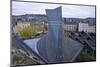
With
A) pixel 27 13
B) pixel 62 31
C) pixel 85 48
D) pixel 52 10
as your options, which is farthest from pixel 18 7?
pixel 85 48

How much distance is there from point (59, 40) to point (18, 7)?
2.33 feet

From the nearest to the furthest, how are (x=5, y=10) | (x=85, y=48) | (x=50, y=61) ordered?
(x=5, y=10)
(x=50, y=61)
(x=85, y=48)

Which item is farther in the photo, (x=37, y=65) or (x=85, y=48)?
(x=85, y=48)

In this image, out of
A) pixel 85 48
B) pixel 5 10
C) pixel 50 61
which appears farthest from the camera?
pixel 85 48

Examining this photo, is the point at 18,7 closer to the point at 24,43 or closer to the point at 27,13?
the point at 27,13

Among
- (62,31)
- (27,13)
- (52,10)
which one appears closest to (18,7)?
(27,13)

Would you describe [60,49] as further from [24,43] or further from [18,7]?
[18,7]

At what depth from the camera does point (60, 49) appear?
8.98 ft

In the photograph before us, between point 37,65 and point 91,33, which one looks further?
point 91,33

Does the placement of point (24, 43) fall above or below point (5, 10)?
below

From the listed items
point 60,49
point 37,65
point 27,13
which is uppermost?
point 27,13

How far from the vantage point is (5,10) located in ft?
8.21

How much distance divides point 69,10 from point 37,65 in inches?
34.6

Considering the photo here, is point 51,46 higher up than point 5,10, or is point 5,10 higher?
point 5,10
